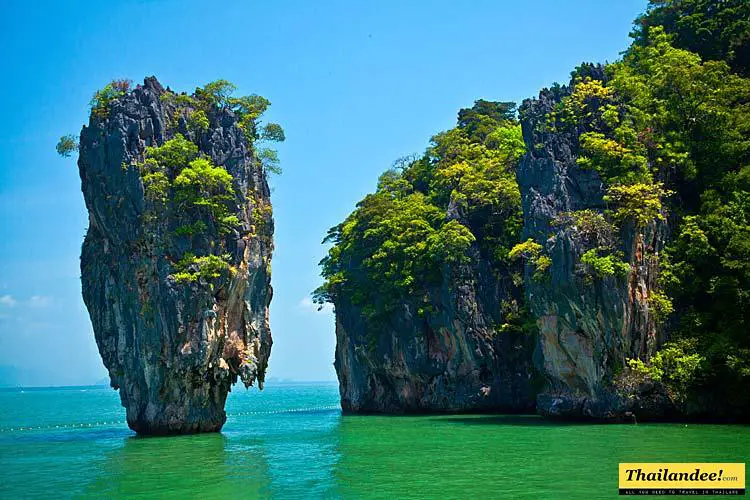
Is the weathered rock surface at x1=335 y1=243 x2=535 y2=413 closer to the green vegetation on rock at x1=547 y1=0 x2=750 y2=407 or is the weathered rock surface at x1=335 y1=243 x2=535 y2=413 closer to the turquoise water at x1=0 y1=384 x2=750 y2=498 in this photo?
the turquoise water at x1=0 y1=384 x2=750 y2=498

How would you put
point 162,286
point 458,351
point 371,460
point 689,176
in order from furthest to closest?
1. point 458,351
2. point 689,176
3. point 162,286
4. point 371,460

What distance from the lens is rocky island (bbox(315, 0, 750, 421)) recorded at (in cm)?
2795

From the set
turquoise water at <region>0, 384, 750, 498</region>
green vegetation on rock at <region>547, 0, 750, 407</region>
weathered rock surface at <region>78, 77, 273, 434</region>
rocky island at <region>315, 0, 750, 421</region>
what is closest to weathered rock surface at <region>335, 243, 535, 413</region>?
rocky island at <region>315, 0, 750, 421</region>

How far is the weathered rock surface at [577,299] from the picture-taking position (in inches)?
1125

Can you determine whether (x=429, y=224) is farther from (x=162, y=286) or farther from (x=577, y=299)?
(x=162, y=286)

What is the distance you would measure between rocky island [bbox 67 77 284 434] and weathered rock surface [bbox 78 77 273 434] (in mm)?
45

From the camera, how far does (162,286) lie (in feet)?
93.3

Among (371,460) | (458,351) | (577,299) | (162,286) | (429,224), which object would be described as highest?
(429,224)

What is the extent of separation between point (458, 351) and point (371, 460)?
1789 cm

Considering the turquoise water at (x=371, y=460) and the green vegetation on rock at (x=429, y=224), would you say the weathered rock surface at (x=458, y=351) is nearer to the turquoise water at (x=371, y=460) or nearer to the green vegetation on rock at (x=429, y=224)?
the green vegetation on rock at (x=429, y=224)

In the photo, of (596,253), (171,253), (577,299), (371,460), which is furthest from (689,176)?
(171,253)

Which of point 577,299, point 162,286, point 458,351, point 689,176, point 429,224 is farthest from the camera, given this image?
point 429,224

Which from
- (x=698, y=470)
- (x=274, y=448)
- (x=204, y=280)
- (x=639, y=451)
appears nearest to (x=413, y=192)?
(x=204, y=280)

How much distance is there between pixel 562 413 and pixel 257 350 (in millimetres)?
13178
